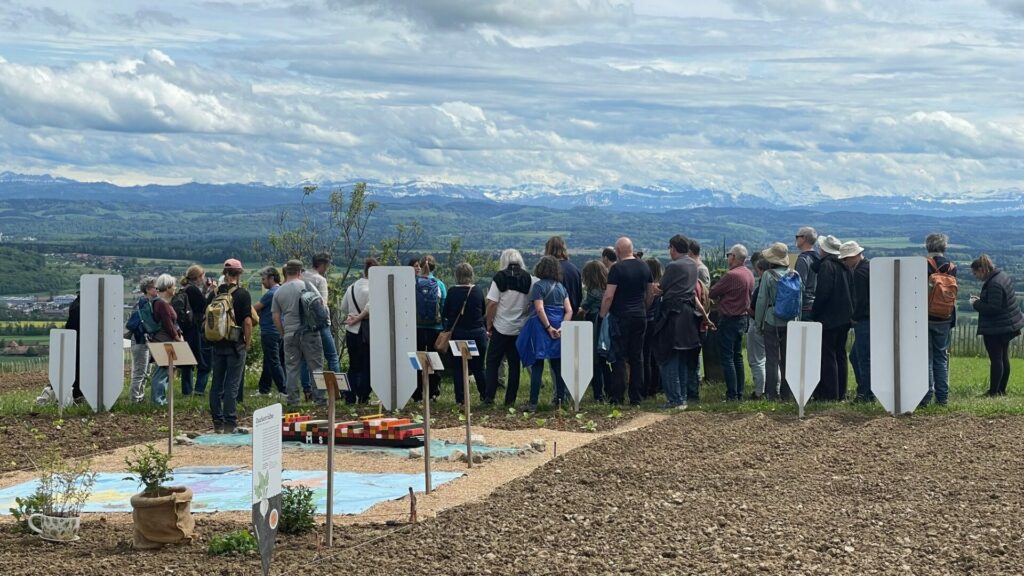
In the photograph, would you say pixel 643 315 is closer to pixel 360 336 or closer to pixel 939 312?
pixel 939 312

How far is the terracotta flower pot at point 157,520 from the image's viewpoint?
28.6 ft

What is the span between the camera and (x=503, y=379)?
1967cm

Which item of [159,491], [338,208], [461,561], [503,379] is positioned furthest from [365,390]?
[338,208]

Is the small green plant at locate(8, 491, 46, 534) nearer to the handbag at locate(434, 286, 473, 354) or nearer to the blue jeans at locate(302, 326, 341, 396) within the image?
the handbag at locate(434, 286, 473, 354)

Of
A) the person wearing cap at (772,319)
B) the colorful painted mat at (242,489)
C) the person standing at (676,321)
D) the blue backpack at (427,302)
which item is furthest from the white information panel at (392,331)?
the person wearing cap at (772,319)

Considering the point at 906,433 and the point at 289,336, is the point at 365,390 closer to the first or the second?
the point at 289,336

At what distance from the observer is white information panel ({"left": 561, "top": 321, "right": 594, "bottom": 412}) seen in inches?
617

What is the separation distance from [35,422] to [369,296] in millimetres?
4267

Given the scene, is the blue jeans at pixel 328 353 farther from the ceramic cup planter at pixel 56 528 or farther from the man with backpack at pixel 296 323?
the ceramic cup planter at pixel 56 528

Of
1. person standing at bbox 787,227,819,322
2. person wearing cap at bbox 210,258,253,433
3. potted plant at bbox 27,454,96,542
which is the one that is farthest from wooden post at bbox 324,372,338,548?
person standing at bbox 787,227,819,322

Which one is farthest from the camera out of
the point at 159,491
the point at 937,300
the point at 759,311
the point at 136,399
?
the point at 136,399

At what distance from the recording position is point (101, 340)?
682 inches

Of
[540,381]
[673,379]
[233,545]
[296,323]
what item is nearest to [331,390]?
[233,545]

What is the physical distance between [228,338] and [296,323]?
8.50 ft
